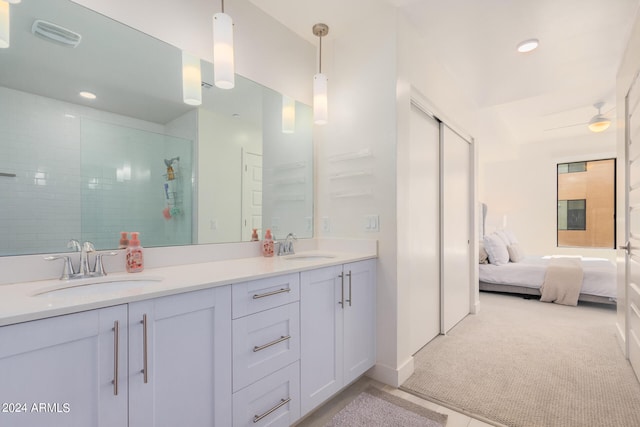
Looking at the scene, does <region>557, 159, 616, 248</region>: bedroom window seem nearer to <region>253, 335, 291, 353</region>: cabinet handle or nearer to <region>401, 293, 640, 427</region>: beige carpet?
<region>401, 293, 640, 427</region>: beige carpet

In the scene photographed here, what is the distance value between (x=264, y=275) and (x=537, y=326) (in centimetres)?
309

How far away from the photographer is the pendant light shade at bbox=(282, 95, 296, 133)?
7.32ft

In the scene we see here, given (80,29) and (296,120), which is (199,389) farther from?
(296,120)

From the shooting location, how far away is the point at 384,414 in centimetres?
166

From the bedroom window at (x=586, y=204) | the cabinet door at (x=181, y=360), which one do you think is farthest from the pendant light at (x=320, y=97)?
the bedroom window at (x=586, y=204)

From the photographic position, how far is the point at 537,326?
3039 mm

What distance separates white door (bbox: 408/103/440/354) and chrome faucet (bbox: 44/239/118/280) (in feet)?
5.44

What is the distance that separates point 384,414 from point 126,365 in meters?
1.36

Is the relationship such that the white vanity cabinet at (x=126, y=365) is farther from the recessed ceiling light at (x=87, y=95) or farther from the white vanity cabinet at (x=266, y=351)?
the recessed ceiling light at (x=87, y=95)

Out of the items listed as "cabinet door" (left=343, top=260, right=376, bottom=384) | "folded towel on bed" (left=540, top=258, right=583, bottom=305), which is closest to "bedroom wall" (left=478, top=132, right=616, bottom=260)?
"folded towel on bed" (left=540, top=258, right=583, bottom=305)

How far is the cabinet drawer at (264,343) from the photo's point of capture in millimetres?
1216

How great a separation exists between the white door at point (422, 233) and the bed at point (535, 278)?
2.03 m

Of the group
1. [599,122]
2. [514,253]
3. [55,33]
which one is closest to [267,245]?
[55,33]

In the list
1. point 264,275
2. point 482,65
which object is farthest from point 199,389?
point 482,65
